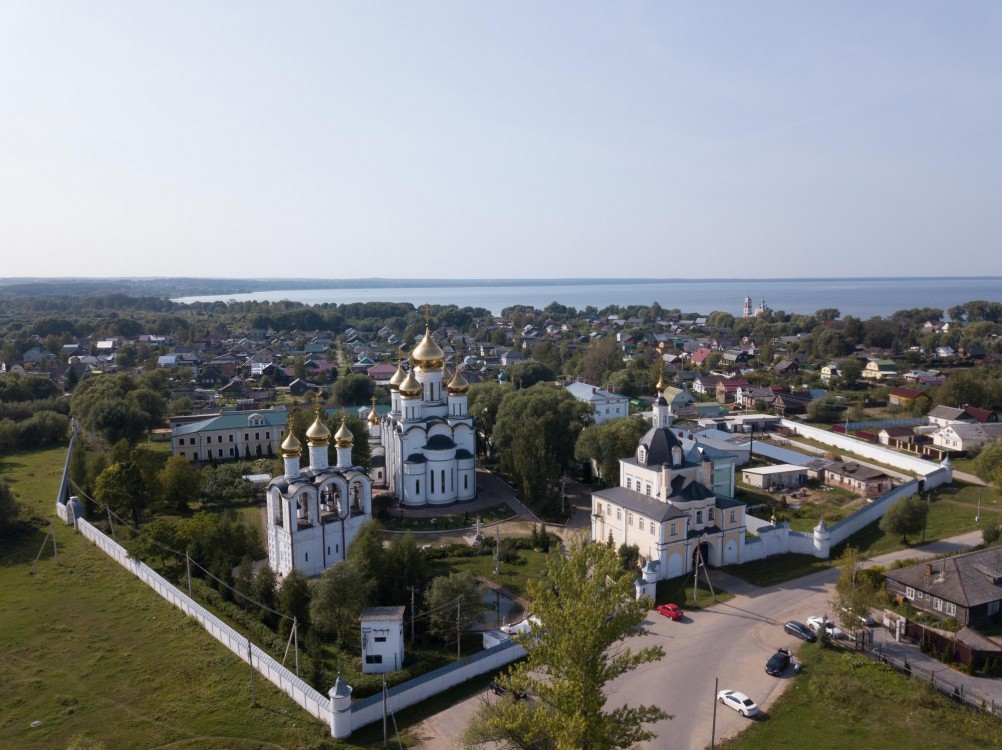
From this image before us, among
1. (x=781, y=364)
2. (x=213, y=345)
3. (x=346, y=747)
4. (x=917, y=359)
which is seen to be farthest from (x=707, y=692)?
(x=213, y=345)

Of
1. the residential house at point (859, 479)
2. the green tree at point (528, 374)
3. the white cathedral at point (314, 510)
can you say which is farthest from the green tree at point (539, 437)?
the green tree at point (528, 374)

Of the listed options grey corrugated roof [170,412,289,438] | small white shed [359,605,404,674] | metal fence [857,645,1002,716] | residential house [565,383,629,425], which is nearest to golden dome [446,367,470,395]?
grey corrugated roof [170,412,289,438]

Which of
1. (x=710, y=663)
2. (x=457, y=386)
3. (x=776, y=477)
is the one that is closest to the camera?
(x=710, y=663)

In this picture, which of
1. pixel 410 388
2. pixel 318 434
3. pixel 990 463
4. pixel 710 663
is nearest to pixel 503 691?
pixel 710 663

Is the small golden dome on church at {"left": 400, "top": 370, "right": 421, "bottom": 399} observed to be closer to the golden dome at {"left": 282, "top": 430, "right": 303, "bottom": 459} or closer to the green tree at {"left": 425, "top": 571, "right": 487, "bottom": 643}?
the golden dome at {"left": 282, "top": 430, "right": 303, "bottom": 459}

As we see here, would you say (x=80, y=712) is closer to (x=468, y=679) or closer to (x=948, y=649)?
(x=468, y=679)

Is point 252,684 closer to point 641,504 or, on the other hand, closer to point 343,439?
point 343,439
